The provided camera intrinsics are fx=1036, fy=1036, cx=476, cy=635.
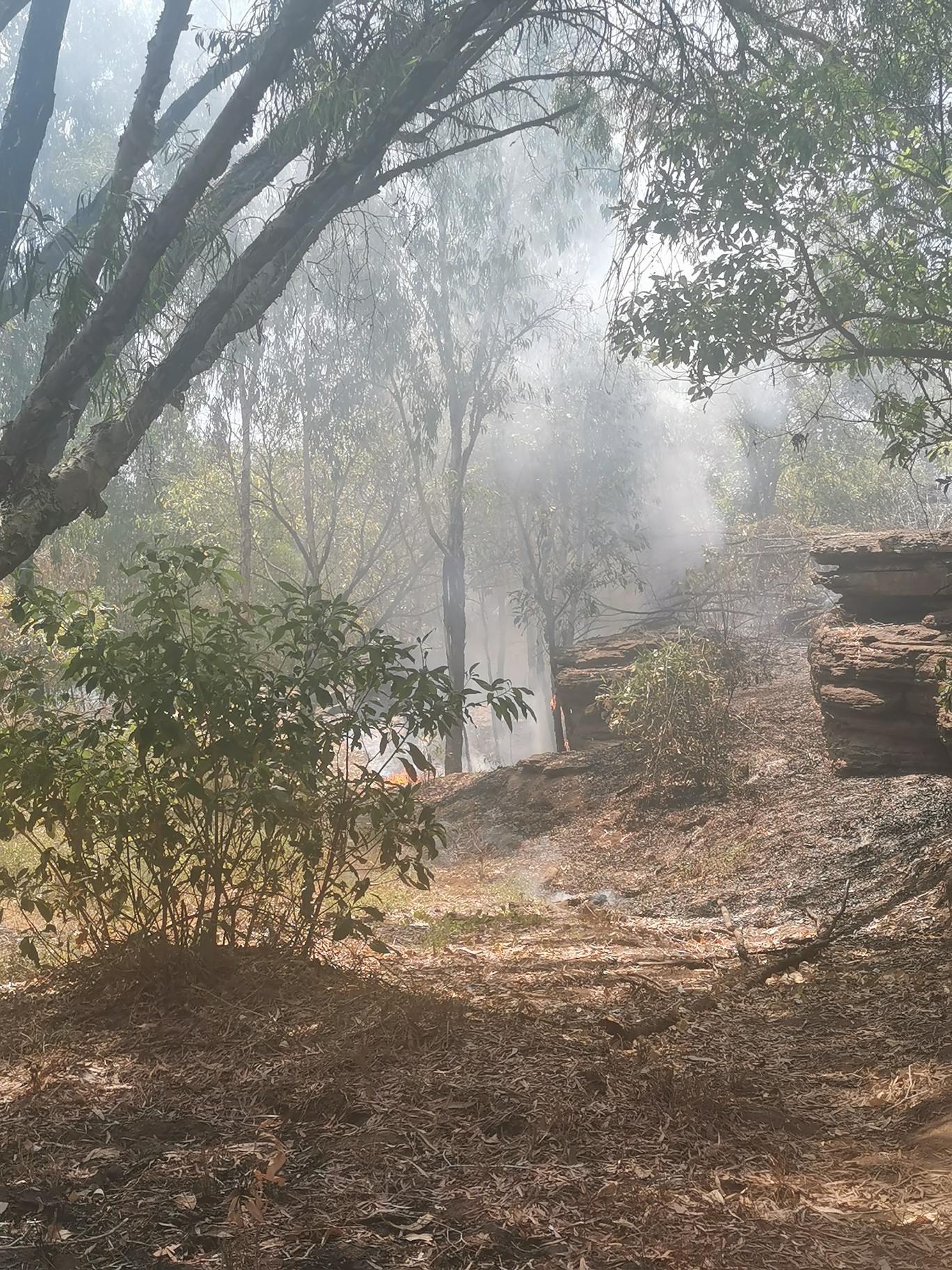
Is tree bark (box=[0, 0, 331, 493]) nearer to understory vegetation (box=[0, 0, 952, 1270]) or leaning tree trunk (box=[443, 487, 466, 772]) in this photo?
understory vegetation (box=[0, 0, 952, 1270])

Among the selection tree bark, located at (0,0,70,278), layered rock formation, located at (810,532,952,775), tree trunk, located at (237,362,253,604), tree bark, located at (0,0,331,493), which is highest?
tree trunk, located at (237,362,253,604)

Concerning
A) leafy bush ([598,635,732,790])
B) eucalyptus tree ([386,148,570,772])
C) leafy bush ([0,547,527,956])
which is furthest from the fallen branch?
eucalyptus tree ([386,148,570,772])

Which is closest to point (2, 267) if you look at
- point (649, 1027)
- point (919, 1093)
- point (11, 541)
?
point (11, 541)

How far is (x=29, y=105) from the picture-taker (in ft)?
16.3

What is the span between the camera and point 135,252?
4.39 metres

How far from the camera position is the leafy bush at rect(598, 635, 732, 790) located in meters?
9.61

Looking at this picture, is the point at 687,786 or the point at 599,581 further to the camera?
the point at 599,581

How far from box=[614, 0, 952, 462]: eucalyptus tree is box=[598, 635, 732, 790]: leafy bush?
3.16 meters

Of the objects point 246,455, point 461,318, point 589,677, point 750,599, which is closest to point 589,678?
point 589,677

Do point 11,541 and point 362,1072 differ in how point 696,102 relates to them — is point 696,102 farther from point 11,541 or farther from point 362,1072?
point 362,1072

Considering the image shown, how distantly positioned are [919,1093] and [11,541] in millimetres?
3732

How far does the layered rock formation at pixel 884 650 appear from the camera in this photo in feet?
24.9

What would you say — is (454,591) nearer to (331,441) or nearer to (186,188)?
(331,441)

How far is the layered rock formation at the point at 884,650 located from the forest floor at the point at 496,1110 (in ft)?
8.84
